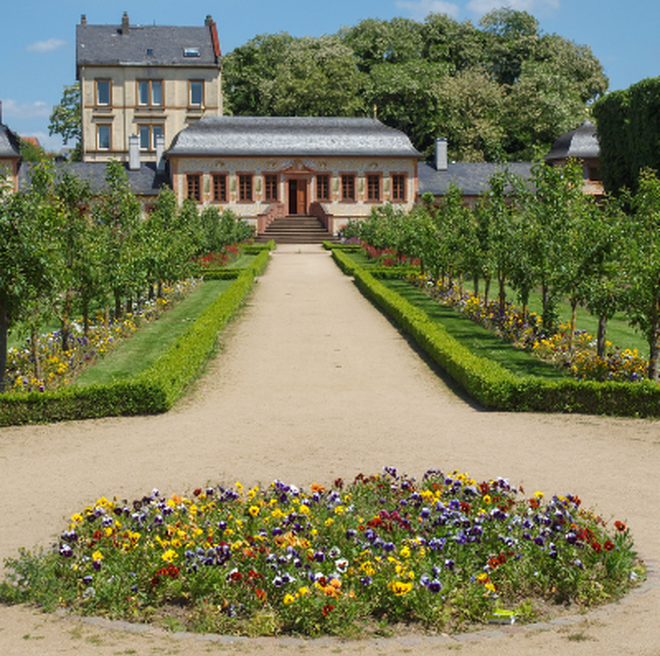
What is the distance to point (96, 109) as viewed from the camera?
5597cm

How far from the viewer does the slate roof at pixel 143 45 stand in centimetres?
5570

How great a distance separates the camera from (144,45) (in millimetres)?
56531

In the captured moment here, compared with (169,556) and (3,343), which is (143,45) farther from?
(169,556)

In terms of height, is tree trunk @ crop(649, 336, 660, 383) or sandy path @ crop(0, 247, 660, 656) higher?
tree trunk @ crop(649, 336, 660, 383)

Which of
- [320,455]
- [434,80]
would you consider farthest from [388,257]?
[434,80]

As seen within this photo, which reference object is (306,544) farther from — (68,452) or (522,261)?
(522,261)

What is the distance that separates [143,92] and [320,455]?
170 feet

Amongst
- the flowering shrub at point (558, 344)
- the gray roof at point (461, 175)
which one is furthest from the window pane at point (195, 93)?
the flowering shrub at point (558, 344)

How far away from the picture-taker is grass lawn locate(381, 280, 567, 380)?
13352 mm

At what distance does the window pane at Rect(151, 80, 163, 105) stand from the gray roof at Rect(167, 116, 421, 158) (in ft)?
36.5

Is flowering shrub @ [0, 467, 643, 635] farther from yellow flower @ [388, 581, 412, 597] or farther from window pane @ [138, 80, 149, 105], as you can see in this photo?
window pane @ [138, 80, 149, 105]

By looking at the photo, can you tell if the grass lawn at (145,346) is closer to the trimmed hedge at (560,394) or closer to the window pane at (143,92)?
the trimmed hedge at (560,394)

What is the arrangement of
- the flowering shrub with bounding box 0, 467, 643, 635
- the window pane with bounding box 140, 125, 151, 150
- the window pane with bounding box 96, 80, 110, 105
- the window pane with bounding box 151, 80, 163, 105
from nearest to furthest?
the flowering shrub with bounding box 0, 467, 643, 635 < the window pane with bounding box 96, 80, 110, 105 < the window pane with bounding box 151, 80, 163, 105 < the window pane with bounding box 140, 125, 151, 150

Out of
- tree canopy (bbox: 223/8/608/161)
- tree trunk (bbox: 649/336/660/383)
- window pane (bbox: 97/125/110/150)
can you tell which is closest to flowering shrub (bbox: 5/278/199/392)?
tree trunk (bbox: 649/336/660/383)
